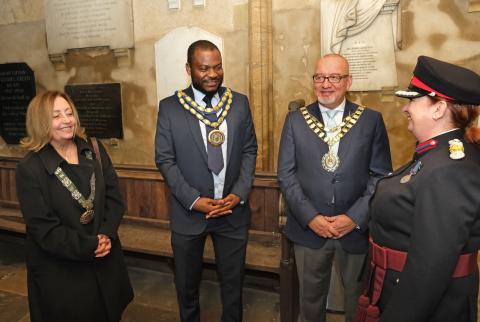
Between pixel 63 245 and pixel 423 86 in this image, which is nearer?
pixel 423 86

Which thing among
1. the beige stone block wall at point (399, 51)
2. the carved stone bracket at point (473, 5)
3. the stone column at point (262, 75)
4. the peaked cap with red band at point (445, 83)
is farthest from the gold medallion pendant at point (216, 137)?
the carved stone bracket at point (473, 5)

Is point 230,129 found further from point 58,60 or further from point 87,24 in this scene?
point 58,60

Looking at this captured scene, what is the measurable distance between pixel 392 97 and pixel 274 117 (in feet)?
3.37

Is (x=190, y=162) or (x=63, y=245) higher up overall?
(x=190, y=162)

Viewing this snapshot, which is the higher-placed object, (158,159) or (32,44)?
(32,44)

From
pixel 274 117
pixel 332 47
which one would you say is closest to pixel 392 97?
pixel 332 47

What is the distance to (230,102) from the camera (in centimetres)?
227

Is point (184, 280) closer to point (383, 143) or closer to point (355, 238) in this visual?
point (355, 238)

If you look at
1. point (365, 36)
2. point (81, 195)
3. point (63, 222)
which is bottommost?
point (63, 222)

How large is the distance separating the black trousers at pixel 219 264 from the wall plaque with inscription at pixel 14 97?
338 cm

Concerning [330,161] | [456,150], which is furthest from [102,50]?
[456,150]

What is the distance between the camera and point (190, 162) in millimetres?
2189

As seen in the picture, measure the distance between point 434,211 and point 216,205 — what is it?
3.86 feet

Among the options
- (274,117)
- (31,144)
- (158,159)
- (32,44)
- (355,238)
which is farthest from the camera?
(32,44)
